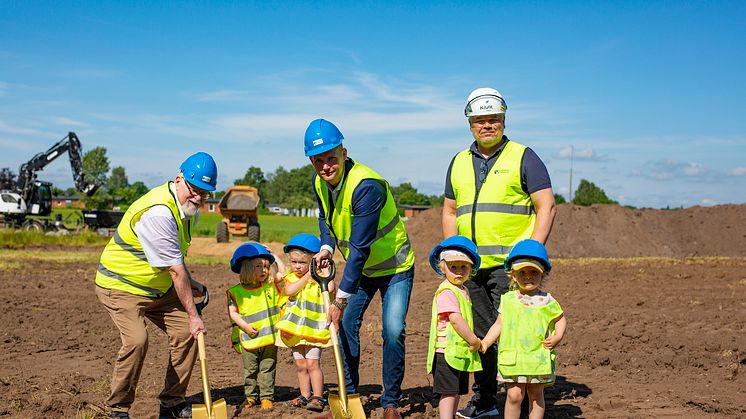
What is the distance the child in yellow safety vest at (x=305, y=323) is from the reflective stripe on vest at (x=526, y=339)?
165cm

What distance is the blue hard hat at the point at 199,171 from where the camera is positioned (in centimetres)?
526

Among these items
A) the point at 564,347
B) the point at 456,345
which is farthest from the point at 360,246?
the point at 564,347

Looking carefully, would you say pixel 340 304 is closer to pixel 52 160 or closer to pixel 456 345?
pixel 456 345

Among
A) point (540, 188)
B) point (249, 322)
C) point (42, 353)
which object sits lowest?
point (42, 353)

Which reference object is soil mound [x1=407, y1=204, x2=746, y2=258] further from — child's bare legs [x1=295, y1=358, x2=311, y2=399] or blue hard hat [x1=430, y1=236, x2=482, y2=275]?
blue hard hat [x1=430, y1=236, x2=482, y2=275]

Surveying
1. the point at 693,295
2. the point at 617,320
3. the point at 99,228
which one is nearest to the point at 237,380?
the point at 617,320

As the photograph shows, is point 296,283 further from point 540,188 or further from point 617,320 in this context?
point 617,320

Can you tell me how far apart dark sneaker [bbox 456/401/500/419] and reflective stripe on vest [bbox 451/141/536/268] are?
3.77 ft

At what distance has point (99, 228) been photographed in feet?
109

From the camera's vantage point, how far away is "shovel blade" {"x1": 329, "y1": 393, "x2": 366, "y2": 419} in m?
5.17

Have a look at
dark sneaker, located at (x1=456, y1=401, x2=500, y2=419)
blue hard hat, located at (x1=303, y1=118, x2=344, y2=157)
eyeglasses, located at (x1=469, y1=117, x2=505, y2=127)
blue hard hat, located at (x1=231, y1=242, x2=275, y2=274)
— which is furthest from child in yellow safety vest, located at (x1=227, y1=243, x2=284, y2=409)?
eyeglasses, located at (x1=469, y1=117, x2=505, y2=127)

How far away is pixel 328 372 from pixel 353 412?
101 inches

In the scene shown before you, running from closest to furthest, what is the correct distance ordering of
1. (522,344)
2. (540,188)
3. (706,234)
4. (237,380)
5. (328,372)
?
1. (522,344)
2. (540,188)
3. (237,380)
4. (328,372)
5. (706,234)

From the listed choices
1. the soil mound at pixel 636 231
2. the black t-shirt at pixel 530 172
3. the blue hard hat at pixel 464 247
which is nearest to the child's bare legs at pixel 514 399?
the blue hard hat at pixel 464 247
